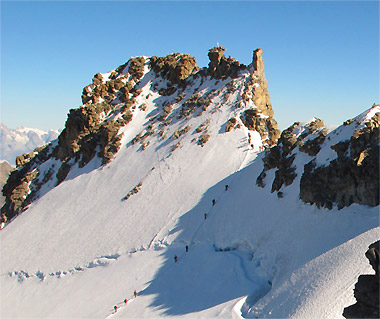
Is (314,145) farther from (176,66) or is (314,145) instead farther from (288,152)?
(176,66)

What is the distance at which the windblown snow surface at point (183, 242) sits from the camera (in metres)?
20.3

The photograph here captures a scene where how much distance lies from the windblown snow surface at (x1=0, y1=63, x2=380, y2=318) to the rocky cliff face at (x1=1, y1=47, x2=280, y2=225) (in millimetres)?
1805

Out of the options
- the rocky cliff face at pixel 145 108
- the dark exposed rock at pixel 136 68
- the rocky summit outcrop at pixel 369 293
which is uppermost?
the dark exposed rock at pixel 136 68

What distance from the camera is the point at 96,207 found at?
44.1 m

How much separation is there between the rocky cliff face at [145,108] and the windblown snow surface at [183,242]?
1.80m

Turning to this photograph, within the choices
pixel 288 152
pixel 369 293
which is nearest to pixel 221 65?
pixel 288 152

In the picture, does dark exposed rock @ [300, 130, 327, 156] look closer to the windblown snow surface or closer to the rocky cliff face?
the windblown snow surface

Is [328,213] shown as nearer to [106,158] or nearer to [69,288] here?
[69,288]

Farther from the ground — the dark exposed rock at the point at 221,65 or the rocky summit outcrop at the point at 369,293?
the dark exposed rock at the point at 221,65

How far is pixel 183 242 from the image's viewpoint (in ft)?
104

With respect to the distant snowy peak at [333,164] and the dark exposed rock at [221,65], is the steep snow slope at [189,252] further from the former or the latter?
the dark exposed rock at [221,65]

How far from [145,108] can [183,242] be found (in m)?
32.7

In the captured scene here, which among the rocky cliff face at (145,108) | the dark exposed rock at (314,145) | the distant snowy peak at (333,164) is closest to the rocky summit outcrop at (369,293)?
the distant snowy peak at (333,164)

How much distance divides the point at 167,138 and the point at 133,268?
23.2m
